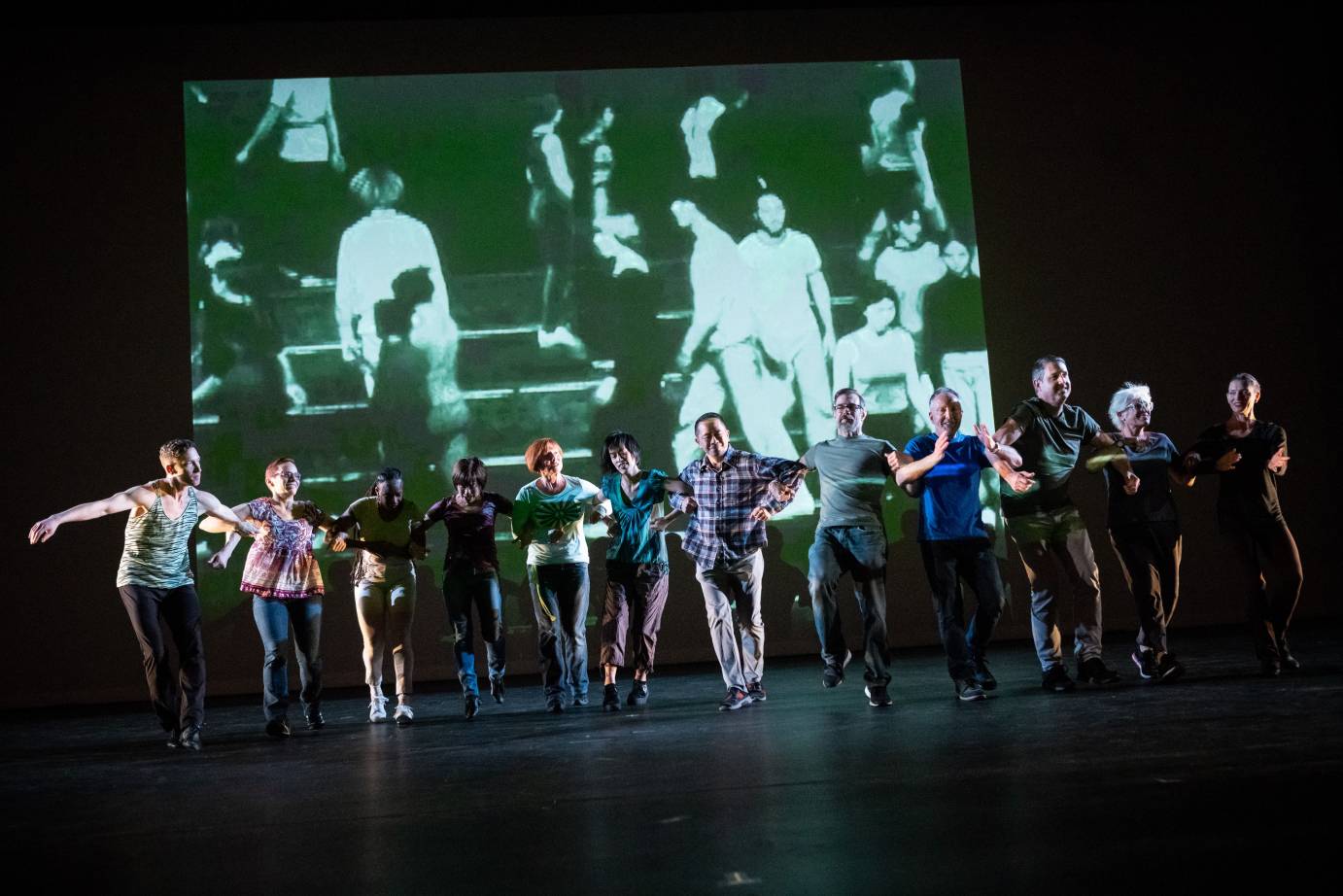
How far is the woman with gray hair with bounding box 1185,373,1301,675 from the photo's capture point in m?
5.32

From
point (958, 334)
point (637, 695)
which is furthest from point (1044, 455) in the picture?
point (958, 334)

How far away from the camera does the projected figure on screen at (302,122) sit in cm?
804

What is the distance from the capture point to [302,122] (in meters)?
8.09

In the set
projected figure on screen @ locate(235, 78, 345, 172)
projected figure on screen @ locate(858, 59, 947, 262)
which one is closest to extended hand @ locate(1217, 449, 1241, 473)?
projected figure on screen @ locate(858, 59, 947, 262)

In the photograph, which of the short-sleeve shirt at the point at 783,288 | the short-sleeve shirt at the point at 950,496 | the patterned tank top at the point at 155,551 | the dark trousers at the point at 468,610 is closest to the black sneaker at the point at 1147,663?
the short-sleeve shirt at the point at 950,496

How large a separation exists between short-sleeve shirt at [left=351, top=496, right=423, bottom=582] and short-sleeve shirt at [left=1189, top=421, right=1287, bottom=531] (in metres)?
4.02

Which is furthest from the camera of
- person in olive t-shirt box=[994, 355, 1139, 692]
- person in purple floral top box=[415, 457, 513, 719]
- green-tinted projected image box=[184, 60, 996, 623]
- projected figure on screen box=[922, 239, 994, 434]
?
projected figure on screen box=[922, 239, 994, 434]

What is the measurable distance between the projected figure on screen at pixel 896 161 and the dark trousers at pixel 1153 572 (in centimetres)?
350

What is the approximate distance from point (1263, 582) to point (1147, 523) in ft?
2.08

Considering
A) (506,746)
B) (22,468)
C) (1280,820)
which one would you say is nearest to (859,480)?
(506,746)

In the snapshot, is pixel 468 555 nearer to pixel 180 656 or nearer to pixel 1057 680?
pixel 180 656

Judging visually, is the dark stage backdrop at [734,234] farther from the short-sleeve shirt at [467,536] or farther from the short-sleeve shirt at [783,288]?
the short-sleeve shirt at [467,536]

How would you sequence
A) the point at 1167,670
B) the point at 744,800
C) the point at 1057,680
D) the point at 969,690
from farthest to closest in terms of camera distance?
the point at 1167,670 → the point at 1057,680 → the point at 969,690 → the point at 744,800

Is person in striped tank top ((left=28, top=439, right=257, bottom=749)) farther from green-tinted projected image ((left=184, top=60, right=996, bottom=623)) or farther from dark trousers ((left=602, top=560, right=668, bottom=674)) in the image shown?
green-tinted projected image ((left=184, top=60, right=996, bottom=623))
